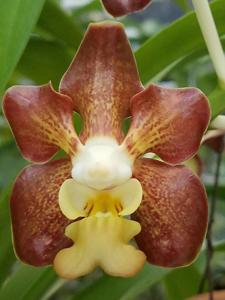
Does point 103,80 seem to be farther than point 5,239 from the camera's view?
No

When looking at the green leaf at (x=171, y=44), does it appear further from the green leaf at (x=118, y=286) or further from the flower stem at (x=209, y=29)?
the green leaf at (x=118, y=286)

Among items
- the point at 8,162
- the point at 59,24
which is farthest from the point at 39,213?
the point at 8,162

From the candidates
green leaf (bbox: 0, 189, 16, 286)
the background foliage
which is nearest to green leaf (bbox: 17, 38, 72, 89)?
the background foliage

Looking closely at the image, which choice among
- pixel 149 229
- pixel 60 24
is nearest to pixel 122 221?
pixel 149 229

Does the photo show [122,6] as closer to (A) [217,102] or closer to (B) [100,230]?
(A) [217,102]

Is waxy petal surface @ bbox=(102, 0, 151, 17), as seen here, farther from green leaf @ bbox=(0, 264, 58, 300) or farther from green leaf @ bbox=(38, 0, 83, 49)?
green leaf @ bbox=(0, 264, 58, 300)

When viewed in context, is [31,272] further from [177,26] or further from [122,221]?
[177,26]

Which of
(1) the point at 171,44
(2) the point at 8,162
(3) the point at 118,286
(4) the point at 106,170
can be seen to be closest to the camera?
(4) the point at 106,170
